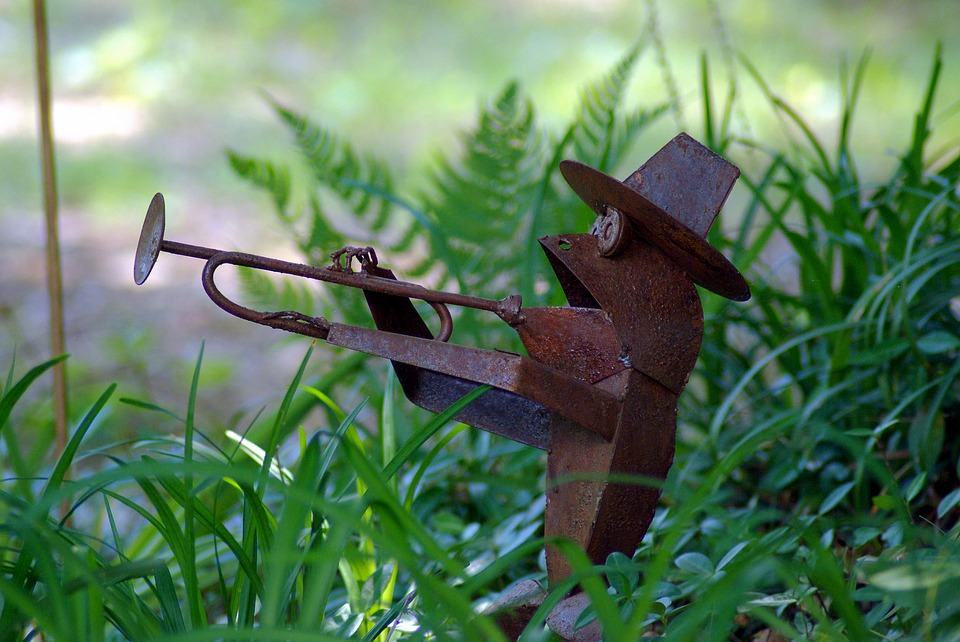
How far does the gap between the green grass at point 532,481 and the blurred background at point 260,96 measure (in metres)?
0.79

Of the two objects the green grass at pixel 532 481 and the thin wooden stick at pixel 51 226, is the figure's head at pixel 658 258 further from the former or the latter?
the thin wooden stick at pixel 51 226

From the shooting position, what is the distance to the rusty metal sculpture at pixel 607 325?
598 millimetres

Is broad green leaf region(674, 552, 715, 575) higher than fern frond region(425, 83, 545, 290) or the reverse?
the reverse

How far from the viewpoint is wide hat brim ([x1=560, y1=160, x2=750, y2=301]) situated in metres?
0.59

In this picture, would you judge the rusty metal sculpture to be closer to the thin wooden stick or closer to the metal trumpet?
the metal trumpet

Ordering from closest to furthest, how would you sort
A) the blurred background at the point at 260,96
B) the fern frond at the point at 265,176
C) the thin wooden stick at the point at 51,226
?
1. the thin wooden stick at the point at 51,226
2. the fern frond at the point at 265,176
3. the blurred background at the point at 260,96

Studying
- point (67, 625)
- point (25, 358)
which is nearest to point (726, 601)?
point (67, 625)

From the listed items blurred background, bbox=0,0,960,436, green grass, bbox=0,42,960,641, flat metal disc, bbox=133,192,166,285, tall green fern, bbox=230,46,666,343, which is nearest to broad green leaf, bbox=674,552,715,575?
green grass, bbox=0,42,960,641

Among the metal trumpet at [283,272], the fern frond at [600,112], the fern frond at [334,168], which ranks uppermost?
the fern frond at [334,168]

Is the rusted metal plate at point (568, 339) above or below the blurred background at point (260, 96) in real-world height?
below

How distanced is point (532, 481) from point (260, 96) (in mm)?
1902

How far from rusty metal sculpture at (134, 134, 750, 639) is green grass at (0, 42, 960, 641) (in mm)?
51

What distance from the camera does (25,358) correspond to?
1883mm

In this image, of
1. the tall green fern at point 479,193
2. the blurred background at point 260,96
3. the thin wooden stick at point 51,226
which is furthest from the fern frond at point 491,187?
the blurred background at point 260,96
